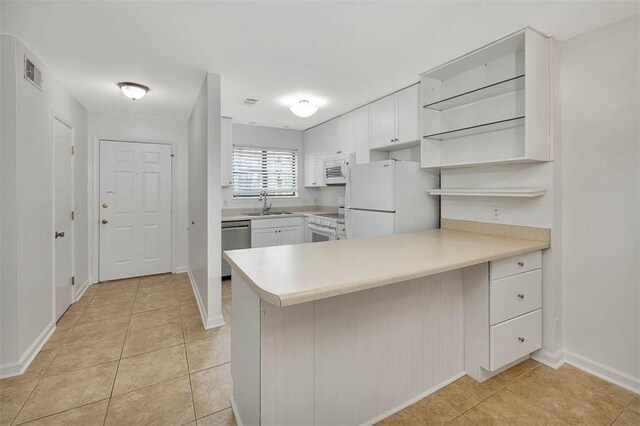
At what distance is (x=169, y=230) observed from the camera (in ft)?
15.5

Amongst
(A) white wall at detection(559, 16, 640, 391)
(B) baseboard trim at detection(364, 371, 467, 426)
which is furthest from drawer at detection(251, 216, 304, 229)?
(A) white wall at detection(559, 16, 640, 391)

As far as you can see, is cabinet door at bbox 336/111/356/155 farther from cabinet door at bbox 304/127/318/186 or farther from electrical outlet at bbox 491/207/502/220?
electrical outlet at bbox 491/207/502/220

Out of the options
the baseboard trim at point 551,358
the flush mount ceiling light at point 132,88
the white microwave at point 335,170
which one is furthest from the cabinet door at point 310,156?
the baseboard trim at point 551,358

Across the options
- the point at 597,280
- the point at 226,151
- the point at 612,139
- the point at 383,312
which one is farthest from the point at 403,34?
the point at 226,151

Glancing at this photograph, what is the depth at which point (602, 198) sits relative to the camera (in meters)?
2.10

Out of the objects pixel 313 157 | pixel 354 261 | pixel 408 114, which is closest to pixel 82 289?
pixel 313 157

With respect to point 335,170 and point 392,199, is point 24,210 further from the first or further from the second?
point 335,170

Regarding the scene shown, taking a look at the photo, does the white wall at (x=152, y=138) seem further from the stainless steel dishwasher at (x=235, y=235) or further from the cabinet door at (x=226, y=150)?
the stainless steel dishwasher at (x=235, y=235)

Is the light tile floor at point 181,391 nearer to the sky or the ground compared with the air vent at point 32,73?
nearer to the ground

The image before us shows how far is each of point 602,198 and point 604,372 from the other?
47.9 inches

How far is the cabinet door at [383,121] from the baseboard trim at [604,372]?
8.15 ft

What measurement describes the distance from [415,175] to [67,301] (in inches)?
157

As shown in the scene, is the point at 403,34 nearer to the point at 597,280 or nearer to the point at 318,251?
the point at 318,251

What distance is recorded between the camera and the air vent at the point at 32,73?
7.57ft
